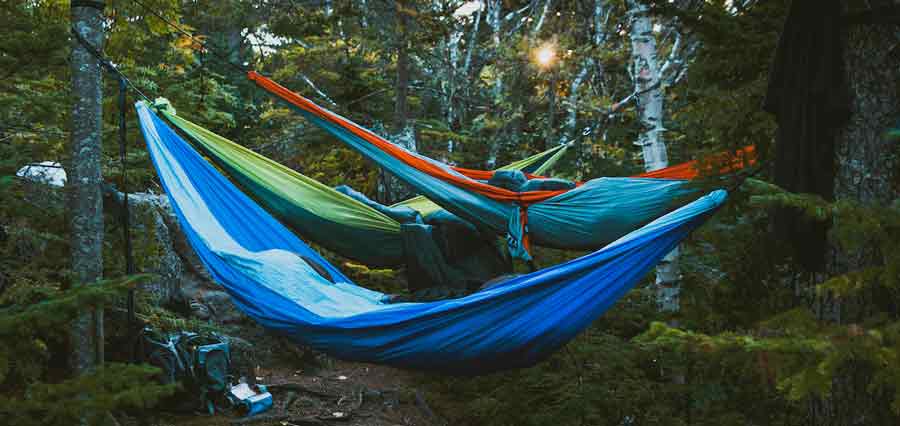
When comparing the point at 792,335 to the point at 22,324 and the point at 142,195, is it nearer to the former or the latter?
the point at 22,324

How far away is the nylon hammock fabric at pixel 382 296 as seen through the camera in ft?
6.27

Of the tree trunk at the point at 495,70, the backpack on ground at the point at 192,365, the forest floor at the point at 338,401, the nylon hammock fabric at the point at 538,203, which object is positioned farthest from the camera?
the tree trunk at the point at 495,70

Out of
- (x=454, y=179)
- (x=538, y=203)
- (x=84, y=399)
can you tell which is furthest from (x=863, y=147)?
(x=84, y=399)

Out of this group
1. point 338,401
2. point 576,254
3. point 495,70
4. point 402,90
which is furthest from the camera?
point 495,70

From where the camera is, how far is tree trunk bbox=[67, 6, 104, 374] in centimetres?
226

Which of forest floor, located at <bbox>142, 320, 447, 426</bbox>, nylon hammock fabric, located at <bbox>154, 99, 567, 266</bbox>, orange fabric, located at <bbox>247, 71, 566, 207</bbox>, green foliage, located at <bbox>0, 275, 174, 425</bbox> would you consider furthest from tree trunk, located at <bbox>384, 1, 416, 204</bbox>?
green foliage, located at <bbox>0, 275, 174, 425</bbox>

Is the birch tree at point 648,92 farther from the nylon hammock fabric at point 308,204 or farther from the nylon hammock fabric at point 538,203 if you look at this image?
the nylon hammock fabric at point 308,204

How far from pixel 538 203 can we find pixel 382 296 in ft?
2.56

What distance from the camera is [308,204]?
2838 millimetres

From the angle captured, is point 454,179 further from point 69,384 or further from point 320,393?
point 69,384

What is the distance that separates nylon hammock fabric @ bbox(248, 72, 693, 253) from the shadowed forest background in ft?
0.97

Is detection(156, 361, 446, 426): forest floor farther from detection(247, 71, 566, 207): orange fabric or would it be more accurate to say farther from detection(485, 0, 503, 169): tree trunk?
detection(485, 0, 503, 169): tree trunk

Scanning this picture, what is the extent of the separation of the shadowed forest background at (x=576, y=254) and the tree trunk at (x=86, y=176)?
0.04 meters

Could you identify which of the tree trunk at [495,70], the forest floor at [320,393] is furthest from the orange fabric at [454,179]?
the tree trunk at [495,70]
